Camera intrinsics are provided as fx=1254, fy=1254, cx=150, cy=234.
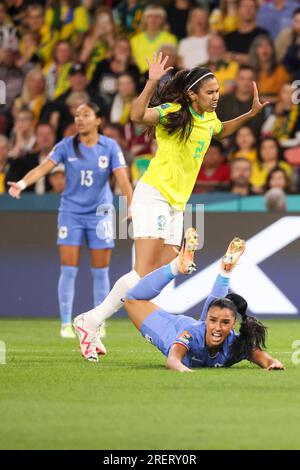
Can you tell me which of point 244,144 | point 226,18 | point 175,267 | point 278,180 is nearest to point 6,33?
point 226,18

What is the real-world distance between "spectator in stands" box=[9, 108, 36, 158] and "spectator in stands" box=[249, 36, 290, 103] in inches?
114

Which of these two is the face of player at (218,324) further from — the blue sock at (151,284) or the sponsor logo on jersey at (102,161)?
the sponsor logo on jersey at (102,161)

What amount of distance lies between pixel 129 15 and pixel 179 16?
841mm

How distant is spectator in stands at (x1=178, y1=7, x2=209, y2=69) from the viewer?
1608 centimetres

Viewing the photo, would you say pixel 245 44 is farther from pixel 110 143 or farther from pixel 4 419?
pixel 4 419

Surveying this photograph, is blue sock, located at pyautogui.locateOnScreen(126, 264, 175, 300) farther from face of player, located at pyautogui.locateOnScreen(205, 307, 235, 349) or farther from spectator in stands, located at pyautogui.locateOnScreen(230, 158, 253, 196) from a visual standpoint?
spectator in stands, located at pyautogui.locateOnScreen(230, 158, 253, 196)

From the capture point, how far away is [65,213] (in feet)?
38.5

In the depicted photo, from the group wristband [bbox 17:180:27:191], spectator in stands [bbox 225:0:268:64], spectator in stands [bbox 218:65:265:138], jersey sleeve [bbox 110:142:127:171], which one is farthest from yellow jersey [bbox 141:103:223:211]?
spectator in stands [bbox 225:0:268:64]

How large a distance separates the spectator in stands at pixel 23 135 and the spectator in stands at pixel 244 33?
8.90ft

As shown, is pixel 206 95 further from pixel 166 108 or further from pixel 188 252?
pixel 188 252

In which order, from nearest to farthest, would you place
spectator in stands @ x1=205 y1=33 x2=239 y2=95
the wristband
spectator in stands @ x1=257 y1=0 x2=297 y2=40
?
the wristband < spectator in stands @ x1=205 y1=33 x2=239 y2=95 < spectator in stands @ x1=257 y1=0 x2=297 y2=40

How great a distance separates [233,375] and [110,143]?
13.2ft

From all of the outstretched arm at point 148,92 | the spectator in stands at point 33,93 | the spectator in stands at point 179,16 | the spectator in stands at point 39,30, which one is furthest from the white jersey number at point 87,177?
the spectator in stands at point 39,30

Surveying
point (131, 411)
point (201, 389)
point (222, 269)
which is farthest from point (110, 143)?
point (131, 411)
